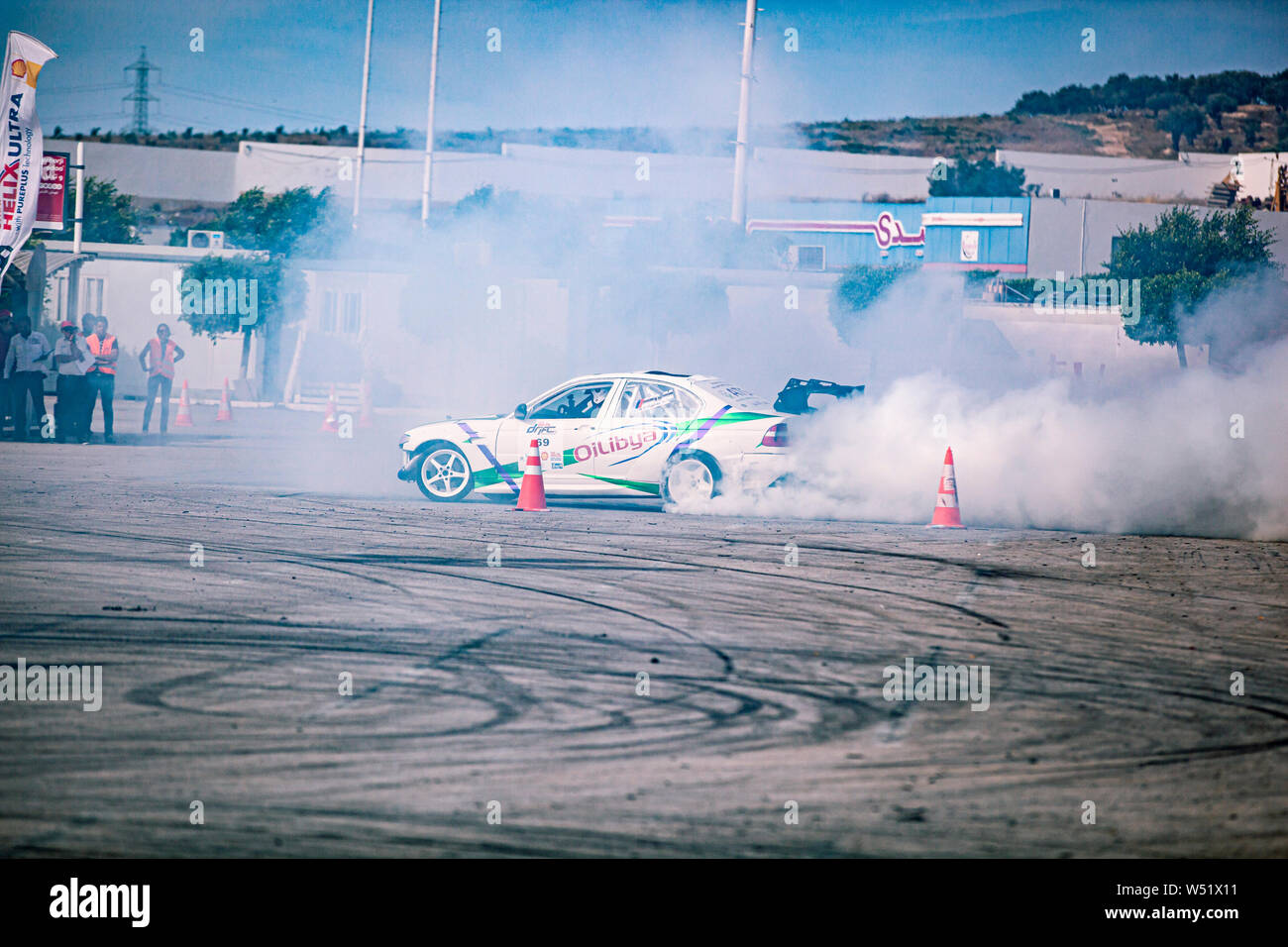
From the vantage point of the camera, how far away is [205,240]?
154ft

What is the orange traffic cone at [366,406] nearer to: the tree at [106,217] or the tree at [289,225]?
the tree at [289,225]

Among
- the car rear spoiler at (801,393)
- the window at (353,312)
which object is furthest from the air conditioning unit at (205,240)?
the car rear spoiler at (801,393)

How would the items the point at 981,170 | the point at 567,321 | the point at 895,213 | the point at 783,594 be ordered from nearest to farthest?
the point at 783,594 < the point at 567,321 < the point at 895,213 < the point at 981,170

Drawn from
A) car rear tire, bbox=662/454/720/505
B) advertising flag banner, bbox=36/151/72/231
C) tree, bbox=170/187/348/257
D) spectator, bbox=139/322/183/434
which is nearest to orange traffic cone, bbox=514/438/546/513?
car rear tire, bbox=662/454/720/505

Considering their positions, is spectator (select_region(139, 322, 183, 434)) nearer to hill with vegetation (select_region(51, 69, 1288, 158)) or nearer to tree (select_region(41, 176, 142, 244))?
tree (select_region(41, 176, 142, 244))

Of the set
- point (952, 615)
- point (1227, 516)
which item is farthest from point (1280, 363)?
point (952, 615)

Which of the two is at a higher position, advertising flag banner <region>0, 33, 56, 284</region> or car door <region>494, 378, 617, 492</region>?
advertising flag banner <region>0, 33, 56, 284</region>

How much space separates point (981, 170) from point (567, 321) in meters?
46.0

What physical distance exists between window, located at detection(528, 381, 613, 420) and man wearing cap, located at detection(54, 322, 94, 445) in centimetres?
838

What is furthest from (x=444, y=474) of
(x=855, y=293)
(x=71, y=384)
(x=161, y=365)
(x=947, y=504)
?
(x=855, y=293)

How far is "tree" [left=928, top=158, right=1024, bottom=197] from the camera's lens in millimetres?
72500

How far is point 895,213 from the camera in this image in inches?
2468

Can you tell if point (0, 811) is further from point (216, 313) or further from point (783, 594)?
point (216, 313)

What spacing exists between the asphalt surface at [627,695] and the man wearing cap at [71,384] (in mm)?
7793
